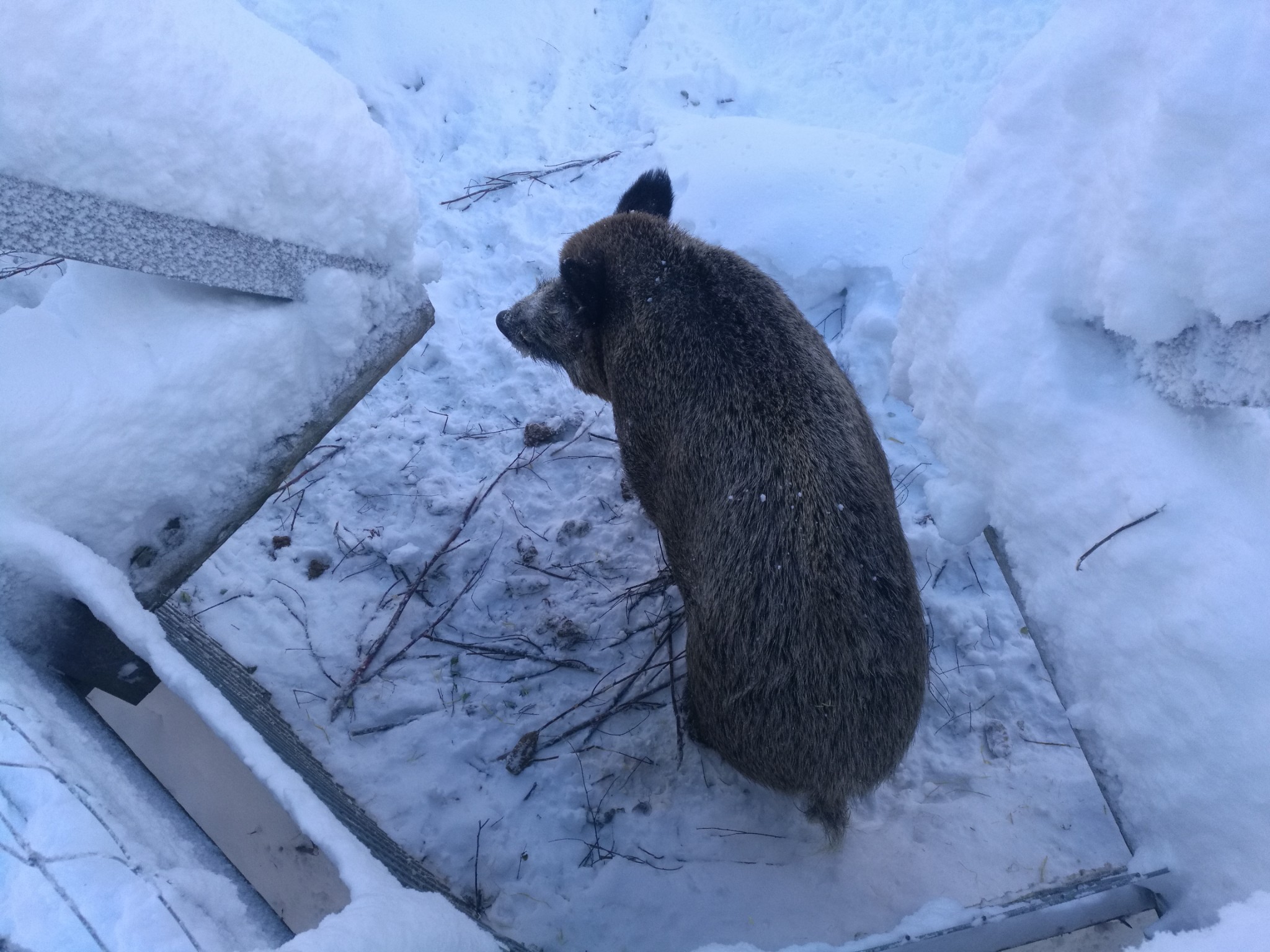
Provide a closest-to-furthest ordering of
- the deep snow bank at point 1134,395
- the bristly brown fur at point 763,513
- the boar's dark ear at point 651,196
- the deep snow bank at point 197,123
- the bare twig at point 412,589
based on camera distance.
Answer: the deep snow bank at point 1134,395, the deep snow bank at point 197,123, the bristly brown fur at point 763,513, the bare twig at point 412,589, the boar's dark ear at point 651,196

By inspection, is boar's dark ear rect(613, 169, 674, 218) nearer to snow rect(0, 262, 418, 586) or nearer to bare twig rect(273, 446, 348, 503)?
snow rect(0, 262, 418, 586)

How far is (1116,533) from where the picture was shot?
178cm

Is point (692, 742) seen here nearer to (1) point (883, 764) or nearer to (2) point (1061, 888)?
(1) point (883, 764)

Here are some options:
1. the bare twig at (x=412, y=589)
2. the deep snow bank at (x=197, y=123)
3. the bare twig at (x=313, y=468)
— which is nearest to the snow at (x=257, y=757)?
the deep snow bank at (x=197, y=123)

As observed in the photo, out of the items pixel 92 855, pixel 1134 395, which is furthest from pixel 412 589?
pixel 1134 395

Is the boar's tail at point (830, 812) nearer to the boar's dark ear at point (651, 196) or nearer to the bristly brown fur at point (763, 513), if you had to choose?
the bristly brown fur at point (763, 513)

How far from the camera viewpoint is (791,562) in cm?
212

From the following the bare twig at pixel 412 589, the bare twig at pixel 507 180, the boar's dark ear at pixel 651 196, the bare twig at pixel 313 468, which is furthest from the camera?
the bare twig at pixel 507 180

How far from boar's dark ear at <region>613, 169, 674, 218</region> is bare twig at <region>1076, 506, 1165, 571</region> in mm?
2224

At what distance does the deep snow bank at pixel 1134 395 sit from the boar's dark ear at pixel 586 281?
4.22ft

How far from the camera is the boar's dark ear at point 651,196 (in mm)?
3242

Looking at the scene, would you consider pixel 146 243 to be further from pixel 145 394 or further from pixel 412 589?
pixel 412 589

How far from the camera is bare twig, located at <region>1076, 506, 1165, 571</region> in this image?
1.71 m

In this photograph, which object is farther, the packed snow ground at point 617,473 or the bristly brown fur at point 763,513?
the bristly brown fur at point 763,513
